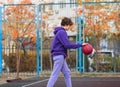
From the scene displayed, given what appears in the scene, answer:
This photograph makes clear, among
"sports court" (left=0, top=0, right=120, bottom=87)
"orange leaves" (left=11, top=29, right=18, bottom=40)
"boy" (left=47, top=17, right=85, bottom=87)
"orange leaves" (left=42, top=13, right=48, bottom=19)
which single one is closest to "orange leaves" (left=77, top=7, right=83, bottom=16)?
"sports court" (left=0, top=0, right=120, bottom=87)

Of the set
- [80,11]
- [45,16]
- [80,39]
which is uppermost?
[80,11]

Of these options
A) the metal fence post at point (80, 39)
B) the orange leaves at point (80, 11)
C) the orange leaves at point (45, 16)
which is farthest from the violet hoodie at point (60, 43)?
the orange leaves at point (45, 16)

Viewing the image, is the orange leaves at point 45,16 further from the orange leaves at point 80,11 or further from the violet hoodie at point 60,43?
the violet hoodie at point 60,43

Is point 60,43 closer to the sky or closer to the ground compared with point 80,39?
closer to the sky

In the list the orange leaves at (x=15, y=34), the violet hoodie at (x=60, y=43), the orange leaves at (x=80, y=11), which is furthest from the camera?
the orange leaves at (x=80, y=11)

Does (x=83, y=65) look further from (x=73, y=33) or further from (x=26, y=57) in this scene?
(x=26, y=57)

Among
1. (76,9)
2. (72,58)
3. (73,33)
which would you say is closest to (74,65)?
(72,58)

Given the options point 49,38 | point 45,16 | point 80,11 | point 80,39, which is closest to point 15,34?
point 49,38

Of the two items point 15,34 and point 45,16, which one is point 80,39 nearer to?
point 45,16

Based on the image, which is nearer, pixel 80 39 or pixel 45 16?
pixel 80 39

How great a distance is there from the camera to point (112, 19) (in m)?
18.2

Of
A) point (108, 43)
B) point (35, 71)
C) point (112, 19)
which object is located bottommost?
point (35, 71)

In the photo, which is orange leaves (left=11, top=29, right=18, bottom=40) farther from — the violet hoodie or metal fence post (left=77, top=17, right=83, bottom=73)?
the violet hoodie

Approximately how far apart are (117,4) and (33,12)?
13.7 feet
